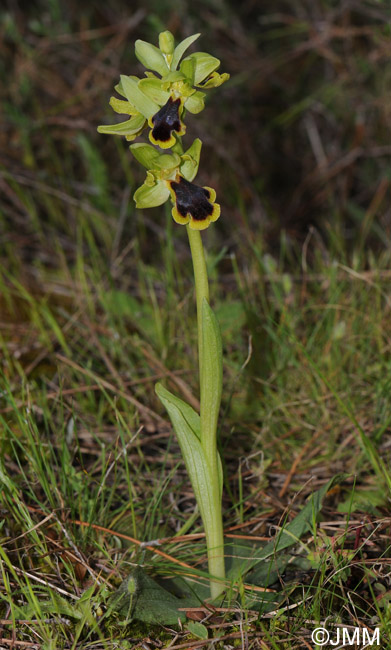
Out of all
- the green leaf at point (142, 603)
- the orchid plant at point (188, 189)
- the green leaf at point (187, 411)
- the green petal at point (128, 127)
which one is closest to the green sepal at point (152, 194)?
the orchid plant at point (188, 189)

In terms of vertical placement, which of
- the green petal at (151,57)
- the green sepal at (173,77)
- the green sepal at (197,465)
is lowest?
the green sepal at (197,465)

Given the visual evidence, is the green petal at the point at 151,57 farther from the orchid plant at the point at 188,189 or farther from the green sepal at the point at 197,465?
the green sepal at the point at 197,465

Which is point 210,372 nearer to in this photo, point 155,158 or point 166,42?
point 155,158

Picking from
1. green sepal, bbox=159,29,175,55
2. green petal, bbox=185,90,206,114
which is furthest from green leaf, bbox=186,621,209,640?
green sepal, bbox=159,29,175,55

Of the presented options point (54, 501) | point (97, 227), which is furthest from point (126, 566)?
point (97, 227)

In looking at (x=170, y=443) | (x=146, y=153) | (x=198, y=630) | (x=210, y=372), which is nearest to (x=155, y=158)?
(x=146, y=153)

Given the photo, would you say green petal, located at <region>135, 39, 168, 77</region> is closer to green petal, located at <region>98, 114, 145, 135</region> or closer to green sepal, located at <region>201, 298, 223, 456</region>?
green petal, located at <region>98, 114, 145, 135</region>
